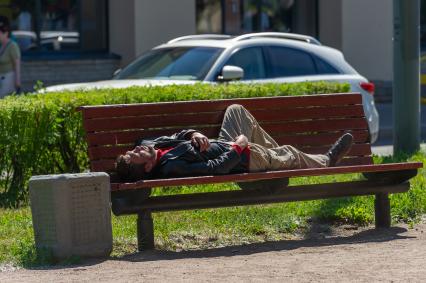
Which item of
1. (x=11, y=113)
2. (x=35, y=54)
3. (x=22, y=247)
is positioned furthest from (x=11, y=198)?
(x=35, y=54)

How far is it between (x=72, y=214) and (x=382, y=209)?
8.43ft

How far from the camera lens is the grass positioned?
8102 millimetres

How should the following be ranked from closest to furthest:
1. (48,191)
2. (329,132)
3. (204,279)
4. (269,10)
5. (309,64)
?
(204,279) → (48,191) → (329,132) → (309,64) → (269,10)

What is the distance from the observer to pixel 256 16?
22.5m

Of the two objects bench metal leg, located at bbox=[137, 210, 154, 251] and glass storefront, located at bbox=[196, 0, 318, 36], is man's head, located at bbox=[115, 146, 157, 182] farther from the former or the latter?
glass storefront, located at bbox=[196, 0, 318, 36]

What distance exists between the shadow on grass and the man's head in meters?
0.55

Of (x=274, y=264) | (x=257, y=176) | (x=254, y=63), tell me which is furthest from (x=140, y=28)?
(x=274, y=264)

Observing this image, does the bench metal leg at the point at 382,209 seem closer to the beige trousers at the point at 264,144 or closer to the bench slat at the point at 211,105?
the beige trousers at the point at 264,144

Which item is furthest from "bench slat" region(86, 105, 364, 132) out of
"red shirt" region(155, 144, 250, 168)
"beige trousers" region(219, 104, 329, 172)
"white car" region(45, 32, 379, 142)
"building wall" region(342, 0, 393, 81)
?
"building wall" region(342, 0, 393, 81)

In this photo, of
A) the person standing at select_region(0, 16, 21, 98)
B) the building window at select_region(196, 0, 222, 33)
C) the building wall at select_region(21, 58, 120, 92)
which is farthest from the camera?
the building window at select_region(196, 0, 222, 33)

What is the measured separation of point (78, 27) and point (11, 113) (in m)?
11.3

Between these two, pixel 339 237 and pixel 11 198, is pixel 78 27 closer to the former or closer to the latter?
pixel 11 198

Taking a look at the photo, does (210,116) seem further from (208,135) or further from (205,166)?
(205,166)

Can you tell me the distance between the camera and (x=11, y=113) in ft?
31.7
